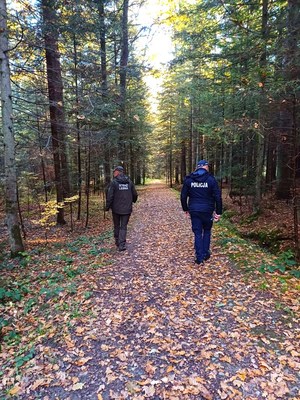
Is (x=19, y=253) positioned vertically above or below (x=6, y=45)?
below

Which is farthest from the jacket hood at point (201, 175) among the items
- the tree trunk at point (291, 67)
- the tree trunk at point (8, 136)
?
the tree trunk at point (8, 136)

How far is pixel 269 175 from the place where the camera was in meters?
18.4

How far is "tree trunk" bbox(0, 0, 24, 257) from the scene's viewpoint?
6.48 meters

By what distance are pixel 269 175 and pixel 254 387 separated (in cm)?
1762

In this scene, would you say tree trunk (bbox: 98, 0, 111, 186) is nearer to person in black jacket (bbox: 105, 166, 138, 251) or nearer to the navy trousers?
person in black jacket (bbox: 105, 166, 138, 251)

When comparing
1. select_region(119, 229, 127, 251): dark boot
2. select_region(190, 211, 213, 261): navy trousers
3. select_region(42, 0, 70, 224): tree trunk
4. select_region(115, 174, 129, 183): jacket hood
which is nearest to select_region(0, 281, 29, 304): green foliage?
select_region(119, 229, 127, 251): dark boot

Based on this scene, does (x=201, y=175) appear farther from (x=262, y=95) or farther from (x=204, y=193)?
(x=262, y=95)

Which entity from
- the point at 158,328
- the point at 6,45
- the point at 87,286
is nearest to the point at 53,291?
the point at 87,286

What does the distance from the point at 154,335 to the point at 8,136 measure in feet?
20.1

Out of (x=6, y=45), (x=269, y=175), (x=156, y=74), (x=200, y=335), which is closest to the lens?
(x=200, y=335)

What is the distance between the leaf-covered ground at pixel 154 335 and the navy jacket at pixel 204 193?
140 cm

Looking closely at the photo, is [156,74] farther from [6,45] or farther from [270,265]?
[270,265]

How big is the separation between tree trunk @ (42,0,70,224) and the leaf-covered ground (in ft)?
16.6

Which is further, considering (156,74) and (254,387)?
(156,74)
